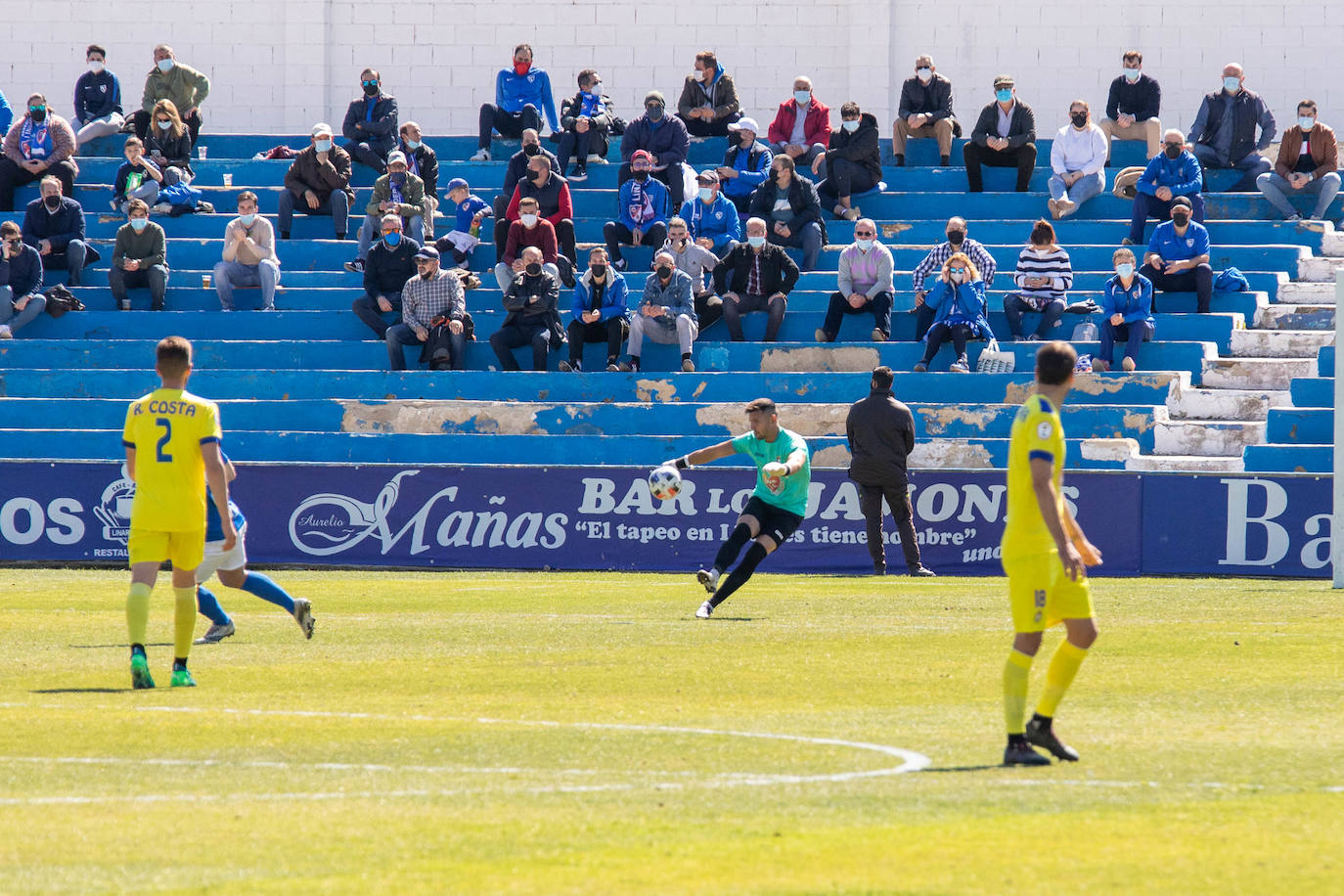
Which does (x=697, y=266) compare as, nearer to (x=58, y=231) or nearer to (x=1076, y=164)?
(x=1076, y=164)

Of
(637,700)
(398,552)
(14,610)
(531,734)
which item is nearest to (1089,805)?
(531,734)

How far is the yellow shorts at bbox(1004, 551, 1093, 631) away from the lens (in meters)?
8.46

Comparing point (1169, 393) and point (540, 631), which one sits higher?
point (1169, 393)

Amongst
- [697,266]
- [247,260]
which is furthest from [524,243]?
[247,260]

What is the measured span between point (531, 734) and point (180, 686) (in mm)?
2834

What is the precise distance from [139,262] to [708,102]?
8.95 metres

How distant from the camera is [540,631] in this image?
14750 millimetres

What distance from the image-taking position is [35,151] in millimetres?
29531

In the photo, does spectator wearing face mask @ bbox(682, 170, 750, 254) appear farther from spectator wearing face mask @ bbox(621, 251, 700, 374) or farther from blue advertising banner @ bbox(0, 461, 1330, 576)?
blue advertising banner @ bbox(0, 461, 1330, 576)

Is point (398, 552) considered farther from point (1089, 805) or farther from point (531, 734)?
point (1089, 805)

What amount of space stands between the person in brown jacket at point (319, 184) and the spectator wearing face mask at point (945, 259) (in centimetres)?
929

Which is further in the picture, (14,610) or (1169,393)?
(1169,393)

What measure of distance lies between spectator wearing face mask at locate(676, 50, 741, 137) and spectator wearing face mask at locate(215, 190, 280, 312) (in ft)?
21.8

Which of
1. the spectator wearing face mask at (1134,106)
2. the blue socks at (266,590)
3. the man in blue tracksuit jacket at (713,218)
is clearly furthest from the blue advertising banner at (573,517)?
the spectator wearing face mask at (1134,106)
